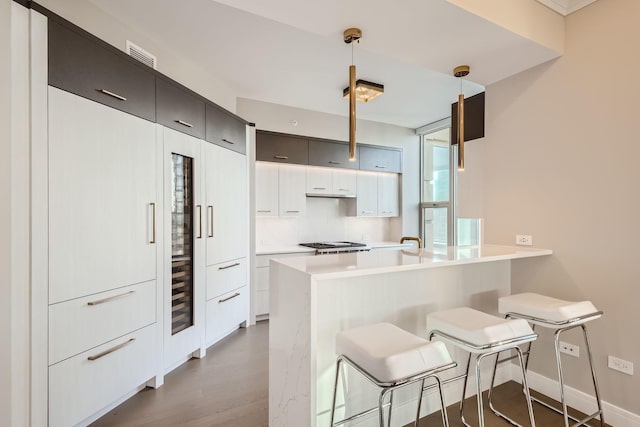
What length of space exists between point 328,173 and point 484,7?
117 inches

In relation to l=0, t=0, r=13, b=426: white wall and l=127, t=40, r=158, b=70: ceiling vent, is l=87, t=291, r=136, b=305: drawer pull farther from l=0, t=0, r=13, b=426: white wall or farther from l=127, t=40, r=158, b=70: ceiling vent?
l=127, t=40, r=158, b=70: ceiling vent

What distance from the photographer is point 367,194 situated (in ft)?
16.2

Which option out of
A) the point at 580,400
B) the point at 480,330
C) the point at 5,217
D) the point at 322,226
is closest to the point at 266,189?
the point at 322,226

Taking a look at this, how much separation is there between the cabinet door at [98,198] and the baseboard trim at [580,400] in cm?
293

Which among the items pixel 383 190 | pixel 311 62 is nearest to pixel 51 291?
pixel 311 62

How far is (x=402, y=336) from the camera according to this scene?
5.01ft

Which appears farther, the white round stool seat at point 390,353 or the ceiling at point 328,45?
the ceiling at point 328,45

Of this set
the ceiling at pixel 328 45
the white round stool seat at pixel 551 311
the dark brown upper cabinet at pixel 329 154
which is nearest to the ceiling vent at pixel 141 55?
the ceiling at pixel 328 45

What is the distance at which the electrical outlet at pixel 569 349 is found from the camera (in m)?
2.21

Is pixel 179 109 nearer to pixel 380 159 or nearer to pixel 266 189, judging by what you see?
pixel 266 189

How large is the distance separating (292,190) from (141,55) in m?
2.23

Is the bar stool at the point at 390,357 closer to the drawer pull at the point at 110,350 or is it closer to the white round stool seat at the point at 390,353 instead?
the white round stool seat at the point at 390,353

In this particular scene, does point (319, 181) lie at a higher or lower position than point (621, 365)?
higher

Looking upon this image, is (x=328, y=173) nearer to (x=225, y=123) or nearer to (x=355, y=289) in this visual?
(x=225, y=123)
